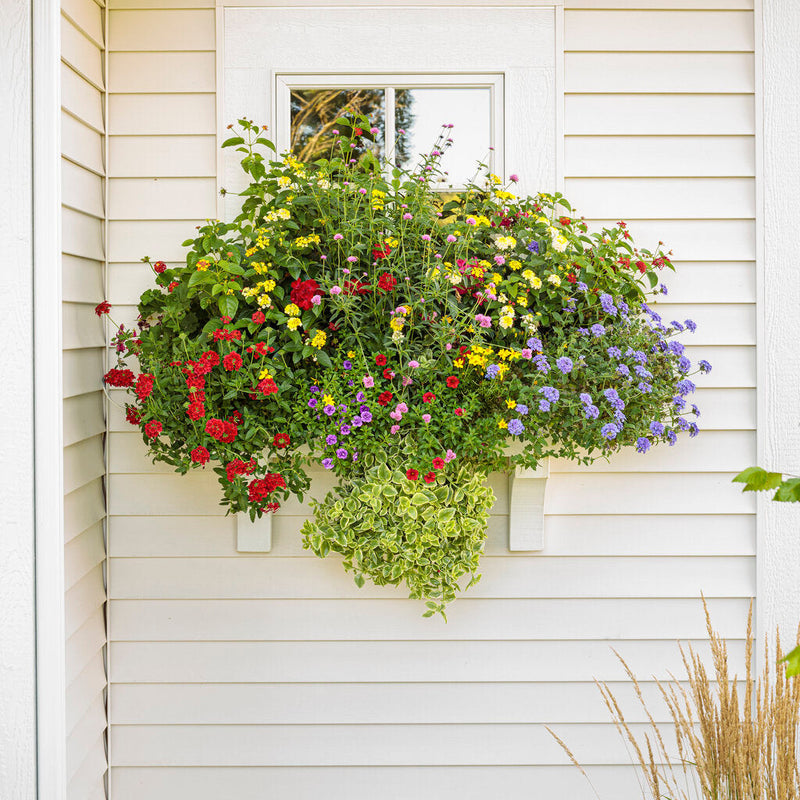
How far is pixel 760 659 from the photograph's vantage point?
Answer: 7.48 feet

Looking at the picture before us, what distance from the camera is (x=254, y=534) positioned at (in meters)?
2.25

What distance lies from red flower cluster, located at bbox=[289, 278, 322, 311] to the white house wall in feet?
1.65

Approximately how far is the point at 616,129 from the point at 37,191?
1.56m

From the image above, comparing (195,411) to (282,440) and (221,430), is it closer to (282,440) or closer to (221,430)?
(221,430)

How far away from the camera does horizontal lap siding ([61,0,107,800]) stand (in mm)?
2010

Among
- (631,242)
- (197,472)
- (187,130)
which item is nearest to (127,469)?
(197,472)

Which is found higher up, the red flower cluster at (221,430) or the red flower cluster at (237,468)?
the red flower cluster at (221,430)

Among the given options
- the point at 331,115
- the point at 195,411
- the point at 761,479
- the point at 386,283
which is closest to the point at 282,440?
the point at 195,411

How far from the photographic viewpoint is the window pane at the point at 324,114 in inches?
89.1

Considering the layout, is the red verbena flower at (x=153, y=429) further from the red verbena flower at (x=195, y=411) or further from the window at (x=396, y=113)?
the window at (x=396, y=113)

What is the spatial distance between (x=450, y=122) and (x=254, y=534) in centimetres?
131

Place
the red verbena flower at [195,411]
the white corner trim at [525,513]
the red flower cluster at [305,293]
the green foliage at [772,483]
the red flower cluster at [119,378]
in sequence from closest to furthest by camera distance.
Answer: the green foliage at [772,483] < the red verbena flower at [195,411] < the red flower cluster at [305,293] < the red flower cluster at [119,378] < the white corner trim at [525,513]

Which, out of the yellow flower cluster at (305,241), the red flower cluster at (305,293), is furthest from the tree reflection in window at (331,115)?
the red flower cluster at (305,293)

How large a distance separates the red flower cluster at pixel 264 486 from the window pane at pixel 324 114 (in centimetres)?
94
